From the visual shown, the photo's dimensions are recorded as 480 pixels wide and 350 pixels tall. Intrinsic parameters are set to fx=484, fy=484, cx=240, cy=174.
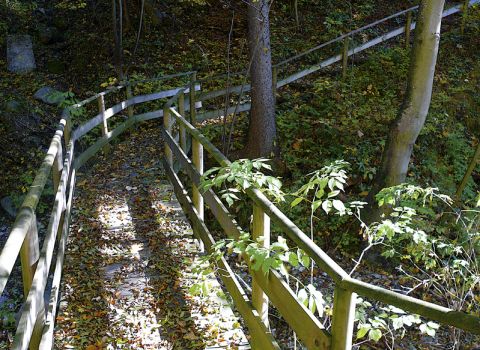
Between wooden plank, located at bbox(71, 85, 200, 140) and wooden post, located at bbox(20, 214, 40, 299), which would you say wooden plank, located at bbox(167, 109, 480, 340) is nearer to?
wooden post, located at bbox(20, 214, 40, 299)

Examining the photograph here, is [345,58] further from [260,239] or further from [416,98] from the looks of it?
[260,239]

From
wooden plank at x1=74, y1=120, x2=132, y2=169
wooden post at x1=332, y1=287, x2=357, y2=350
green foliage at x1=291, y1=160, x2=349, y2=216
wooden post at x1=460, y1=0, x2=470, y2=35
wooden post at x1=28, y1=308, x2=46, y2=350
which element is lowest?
wooden post at x1=28, y1=308, x2=46, y2=350

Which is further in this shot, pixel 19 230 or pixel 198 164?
pixel 198 164

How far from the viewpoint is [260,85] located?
9.55 m

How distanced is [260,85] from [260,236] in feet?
21.3

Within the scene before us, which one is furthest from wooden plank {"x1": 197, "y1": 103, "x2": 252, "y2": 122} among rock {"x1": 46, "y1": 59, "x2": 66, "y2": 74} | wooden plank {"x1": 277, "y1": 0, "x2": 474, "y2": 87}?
rock {"x1": 46, "y1": 59, "x2": 66, "y2": 74}

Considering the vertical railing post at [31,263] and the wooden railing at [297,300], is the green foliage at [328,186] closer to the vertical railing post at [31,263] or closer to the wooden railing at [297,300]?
the wooden railing at [297,300]

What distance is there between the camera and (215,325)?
14.0 ft

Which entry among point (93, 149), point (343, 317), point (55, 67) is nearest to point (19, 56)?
point (55, 67)

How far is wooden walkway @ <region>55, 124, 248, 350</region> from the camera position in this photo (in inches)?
163

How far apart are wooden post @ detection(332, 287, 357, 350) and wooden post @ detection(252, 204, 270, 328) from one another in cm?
98

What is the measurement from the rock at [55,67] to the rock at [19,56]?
50 cm

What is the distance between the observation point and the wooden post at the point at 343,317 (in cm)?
233

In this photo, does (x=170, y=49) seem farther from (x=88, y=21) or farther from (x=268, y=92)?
(x=268, y=92)
